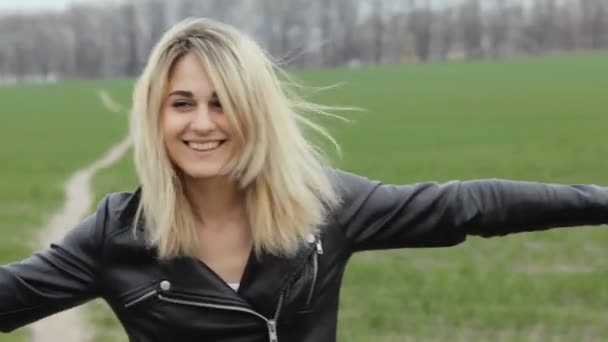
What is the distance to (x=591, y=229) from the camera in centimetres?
985

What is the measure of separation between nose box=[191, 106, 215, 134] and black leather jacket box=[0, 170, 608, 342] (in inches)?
8.7

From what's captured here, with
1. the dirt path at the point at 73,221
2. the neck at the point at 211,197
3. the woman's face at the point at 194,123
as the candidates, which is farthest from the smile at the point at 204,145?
the dirt path at the point at 73,221

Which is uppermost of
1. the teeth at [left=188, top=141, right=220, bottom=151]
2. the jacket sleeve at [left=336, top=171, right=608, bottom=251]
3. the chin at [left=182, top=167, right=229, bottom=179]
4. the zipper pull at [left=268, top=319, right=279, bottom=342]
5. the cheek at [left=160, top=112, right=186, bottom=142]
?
the cheek at [left=160, top=112, right=186, bottom=142]

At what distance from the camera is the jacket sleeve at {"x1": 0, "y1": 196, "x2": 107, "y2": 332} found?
7.56 ft

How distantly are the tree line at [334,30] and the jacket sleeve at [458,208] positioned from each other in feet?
304

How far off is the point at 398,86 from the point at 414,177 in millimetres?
38086

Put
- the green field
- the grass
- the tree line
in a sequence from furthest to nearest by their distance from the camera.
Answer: the tree line, the grass, the green field

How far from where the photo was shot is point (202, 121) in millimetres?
2262

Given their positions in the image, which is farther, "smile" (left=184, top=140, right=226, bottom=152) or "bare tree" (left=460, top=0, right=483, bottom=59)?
"bare tree" (left=460, top=0, right=483, bottom=59)

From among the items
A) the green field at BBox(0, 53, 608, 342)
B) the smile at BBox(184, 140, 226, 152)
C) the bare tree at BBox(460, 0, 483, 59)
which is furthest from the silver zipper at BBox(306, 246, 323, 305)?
the bare tree at BBox(460, 0, 483, 59)

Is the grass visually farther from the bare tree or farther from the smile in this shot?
the bare tree

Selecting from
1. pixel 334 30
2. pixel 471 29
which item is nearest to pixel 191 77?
pixel 471 29

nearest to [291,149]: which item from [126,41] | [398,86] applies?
[398,86]

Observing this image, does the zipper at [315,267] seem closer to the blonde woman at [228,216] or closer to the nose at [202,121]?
the blonde woman at [228,216]
